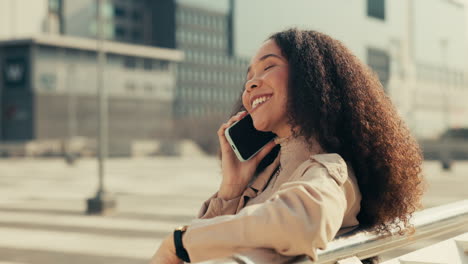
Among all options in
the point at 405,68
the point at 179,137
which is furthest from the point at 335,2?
the point at 179,137

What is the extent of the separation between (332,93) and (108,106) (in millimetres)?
57893

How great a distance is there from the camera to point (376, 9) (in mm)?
3570

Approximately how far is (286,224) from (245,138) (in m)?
0.84

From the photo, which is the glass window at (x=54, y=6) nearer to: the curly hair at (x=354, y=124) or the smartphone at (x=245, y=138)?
the smartphone at (x=245, y=138)

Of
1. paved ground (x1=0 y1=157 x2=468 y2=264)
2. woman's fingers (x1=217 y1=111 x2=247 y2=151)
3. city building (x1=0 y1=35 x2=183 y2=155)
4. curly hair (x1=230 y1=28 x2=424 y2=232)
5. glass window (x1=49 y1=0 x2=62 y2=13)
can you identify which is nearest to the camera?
curly hair (x1=230 y1=28 x2=424 y2=232)

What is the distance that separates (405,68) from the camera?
15664 millimetres

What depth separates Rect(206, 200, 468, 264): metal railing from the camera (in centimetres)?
131

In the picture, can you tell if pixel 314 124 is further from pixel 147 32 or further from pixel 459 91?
pixel 147 32

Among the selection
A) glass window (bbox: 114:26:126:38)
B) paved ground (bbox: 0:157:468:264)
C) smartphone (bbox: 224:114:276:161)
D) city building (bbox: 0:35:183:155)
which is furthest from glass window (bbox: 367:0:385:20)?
glass window (bbox: 114:26:126:38)

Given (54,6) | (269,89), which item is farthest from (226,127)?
(54,6)

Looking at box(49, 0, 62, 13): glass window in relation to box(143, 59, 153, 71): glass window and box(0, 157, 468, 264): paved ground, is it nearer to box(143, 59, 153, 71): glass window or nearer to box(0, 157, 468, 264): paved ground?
box(143, 59, 153, 71): glass window

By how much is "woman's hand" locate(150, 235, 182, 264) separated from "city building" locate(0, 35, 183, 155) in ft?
164

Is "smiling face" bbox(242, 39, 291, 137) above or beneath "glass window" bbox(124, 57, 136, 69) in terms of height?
beneath

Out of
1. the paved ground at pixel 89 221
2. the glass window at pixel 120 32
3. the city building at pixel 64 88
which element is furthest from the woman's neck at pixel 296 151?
the glass window at pixel 120 32
